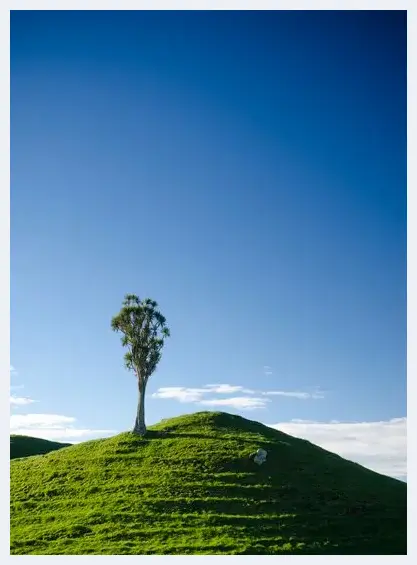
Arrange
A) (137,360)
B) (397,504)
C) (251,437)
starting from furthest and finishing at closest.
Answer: (137,360), (251,437), (397,504)

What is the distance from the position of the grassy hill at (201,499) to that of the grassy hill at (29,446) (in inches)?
660

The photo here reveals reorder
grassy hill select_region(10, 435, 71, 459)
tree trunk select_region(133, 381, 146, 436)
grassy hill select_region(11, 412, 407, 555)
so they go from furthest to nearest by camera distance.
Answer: grassy hill select_region(10, 435, 71, 459)
tree trunk select_region(133, 381, 146, 436)
grassy hill select_region(11, 412, 407, 555)

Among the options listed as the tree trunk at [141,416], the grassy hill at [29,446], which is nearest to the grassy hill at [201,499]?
the tree trunk at [141,416]

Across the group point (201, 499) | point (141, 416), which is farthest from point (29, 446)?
point (201, 499)

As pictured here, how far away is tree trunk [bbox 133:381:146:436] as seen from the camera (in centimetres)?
6800

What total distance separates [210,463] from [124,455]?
1113 centimetres

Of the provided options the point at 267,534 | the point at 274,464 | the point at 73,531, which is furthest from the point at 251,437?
the point at 73,531

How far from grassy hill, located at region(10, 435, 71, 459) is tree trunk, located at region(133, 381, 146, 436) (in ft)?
85.7

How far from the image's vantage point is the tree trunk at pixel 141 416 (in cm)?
6800

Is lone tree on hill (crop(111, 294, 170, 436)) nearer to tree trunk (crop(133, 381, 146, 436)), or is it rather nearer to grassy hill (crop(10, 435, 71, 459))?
tree trunk (crop(133, 381, 146, 436))

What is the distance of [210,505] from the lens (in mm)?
48250

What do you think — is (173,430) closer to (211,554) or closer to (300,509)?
(300,509)

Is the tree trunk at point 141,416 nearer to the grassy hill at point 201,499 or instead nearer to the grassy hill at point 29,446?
the grassy hill at point 201,499

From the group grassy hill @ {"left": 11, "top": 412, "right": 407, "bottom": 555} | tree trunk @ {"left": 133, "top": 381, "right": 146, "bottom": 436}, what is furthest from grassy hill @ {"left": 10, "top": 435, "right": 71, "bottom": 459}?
tree trunk @ {"left": 133, "top": 381, "right": 146, "bottom": 436}
